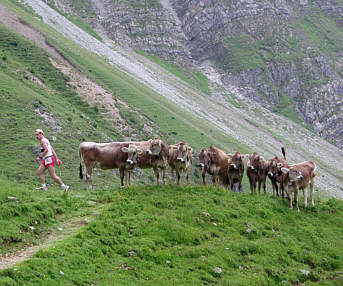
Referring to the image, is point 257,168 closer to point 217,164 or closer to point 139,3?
point 217,164

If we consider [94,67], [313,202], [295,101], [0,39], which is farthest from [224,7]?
[313,202]

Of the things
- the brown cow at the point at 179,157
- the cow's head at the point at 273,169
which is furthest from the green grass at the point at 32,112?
the cow's head at the point at 273,169

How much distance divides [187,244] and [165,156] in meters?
7.86

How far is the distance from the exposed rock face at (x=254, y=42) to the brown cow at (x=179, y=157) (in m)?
109

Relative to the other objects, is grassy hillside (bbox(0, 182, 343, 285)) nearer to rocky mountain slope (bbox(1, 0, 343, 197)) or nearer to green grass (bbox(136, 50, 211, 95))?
rocky mountain slope (bbox(1, 0, 343, 197))

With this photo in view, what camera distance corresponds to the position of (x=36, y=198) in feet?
59.8

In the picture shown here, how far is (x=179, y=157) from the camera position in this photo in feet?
80.2

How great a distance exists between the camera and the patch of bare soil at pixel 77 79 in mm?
59244

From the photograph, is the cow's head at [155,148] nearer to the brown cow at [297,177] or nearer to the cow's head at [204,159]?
the cow's head at [204,159]

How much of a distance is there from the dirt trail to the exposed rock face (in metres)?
118

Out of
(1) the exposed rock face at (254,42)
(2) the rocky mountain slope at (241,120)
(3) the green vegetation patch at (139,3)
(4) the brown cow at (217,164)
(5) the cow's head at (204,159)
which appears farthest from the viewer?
(3) the green vegetation patch at (139,3)

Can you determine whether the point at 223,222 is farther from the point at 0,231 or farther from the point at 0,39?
the point at 0,39

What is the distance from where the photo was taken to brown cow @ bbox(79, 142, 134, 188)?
24633 mm

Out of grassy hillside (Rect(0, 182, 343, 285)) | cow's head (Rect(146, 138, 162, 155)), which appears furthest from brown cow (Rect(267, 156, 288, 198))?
cow's head (Rect(146, 138, 162, 155))
